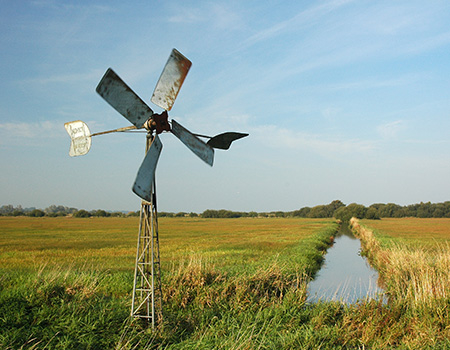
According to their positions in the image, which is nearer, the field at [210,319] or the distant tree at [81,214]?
the field at [210,319]

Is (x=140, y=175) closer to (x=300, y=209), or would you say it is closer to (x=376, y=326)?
(x=376, y=326)

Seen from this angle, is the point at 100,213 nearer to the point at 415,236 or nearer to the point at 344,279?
the point at 415,236

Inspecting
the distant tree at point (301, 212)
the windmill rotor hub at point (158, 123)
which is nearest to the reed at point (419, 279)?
the windmill rotor hub at point (158, 123)

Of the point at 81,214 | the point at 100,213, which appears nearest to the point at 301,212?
the point at 100,213

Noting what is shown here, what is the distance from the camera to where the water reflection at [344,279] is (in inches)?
541

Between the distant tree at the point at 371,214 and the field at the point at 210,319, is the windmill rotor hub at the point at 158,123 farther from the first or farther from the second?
the distant tree at the point at 371,214

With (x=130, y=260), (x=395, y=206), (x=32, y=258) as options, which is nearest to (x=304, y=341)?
(x=130, y=260)

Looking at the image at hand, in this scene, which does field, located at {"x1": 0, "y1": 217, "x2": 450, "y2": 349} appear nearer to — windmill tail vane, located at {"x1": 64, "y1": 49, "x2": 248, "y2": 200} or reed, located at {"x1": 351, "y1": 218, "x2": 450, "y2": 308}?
reed, located at {"x1": 351, "y1": 218, "x2": 450, "y2": 308}

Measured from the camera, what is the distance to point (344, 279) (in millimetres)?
17750

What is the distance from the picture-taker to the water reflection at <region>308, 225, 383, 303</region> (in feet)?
45.1

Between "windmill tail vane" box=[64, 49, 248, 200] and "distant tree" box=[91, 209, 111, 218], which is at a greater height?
"windmill tail vane" box=[64, 49, 248, 200]

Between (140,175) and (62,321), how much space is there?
391 centimetres

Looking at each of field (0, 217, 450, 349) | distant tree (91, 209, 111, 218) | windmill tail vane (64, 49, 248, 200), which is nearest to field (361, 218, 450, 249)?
field (0, 217, 450, 349)

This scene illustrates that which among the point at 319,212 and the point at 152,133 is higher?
the point at 152,133
